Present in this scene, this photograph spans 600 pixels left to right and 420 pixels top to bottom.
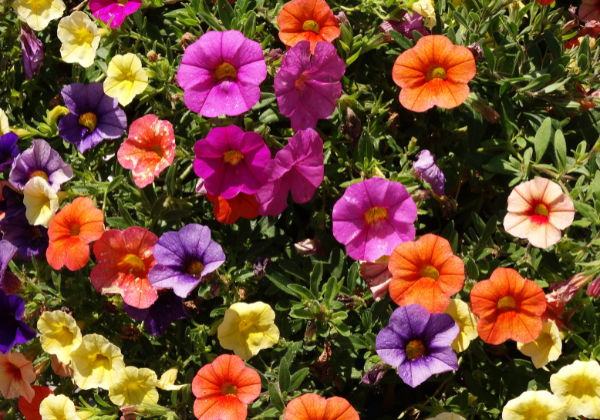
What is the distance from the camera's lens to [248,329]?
1652 millimetres

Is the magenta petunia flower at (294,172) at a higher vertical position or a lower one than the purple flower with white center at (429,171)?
lower

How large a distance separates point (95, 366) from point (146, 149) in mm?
623

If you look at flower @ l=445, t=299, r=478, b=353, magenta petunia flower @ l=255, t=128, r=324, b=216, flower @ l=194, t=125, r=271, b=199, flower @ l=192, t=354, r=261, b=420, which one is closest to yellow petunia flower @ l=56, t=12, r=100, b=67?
flower @ l=194, t=125, r=271, b=199

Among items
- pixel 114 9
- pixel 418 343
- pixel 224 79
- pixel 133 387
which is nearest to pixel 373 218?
pixel 418 343

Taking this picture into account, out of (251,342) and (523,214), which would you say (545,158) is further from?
(251,342)

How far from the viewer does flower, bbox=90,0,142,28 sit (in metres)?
1.83

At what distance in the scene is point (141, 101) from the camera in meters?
1.85

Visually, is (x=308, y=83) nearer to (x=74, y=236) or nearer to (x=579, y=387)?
(x=74, y=236)

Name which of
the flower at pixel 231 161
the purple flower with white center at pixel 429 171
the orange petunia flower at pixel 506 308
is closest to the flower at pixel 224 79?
the flower at pixel 231 161

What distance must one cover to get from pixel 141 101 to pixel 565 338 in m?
1.37

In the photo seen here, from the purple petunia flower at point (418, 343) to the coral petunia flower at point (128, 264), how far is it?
0.63m

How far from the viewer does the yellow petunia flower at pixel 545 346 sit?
60.7 inches

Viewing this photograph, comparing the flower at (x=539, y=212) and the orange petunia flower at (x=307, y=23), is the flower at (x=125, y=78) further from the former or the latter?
the flower at (x=539, y=212)

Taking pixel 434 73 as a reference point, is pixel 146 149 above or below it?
below
